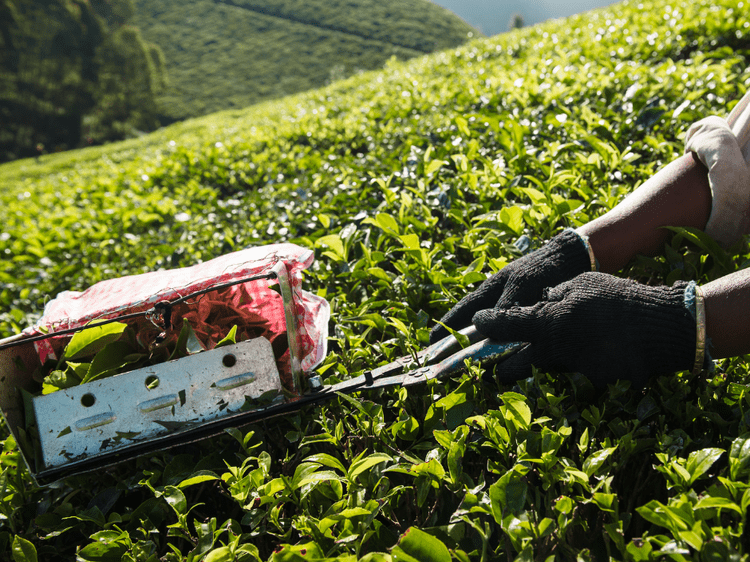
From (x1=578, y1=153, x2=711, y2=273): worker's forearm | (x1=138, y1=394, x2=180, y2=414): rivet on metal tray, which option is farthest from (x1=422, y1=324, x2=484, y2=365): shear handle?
(x1=138, y1=394, x2=180, y2=414): rivet on metal tray

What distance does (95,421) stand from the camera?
1434mm

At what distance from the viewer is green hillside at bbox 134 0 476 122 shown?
3612 centimetres

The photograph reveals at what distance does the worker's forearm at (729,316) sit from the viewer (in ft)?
4.14

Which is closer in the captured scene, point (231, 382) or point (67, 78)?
point (231, 382)

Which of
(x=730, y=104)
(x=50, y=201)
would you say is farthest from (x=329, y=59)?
(x=730, y=104)

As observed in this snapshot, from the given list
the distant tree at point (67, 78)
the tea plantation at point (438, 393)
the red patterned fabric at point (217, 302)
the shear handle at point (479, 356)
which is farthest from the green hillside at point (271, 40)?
the shear handle at point (479, 356)

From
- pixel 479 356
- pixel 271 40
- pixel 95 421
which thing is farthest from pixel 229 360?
pixel 271 40

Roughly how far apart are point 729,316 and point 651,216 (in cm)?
56

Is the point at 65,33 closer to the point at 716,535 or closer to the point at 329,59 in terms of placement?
the point at 329,59

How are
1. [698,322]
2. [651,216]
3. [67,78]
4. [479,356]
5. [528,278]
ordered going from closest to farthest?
1. [698,322]
2. [479,356]
3. [528,278]
4. [651,216]
5. [67,78]

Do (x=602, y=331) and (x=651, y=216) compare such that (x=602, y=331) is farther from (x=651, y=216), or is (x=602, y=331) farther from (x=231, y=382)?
(x=231, y=382)

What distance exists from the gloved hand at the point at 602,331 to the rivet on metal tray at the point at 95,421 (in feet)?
3.89

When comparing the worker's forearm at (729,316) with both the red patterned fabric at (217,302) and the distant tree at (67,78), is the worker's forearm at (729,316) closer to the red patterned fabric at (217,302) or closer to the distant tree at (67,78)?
the red patterned fabric at (217,302)

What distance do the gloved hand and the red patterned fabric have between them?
646 mm
